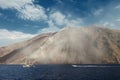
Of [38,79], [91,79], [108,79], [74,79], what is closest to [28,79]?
[38,79]

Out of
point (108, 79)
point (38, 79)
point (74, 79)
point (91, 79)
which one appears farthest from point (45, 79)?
point (108, 79)

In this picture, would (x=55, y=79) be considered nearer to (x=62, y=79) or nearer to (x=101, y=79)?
(x=62, y=79)

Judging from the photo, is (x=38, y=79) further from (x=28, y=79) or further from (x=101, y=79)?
(x=101, y=79)

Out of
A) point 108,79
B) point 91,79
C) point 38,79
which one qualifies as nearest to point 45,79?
point 38,79

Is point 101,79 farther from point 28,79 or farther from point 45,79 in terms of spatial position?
point 28,79

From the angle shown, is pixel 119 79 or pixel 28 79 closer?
pixel 119 79

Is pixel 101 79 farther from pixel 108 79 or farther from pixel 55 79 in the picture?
pixel 55 79
